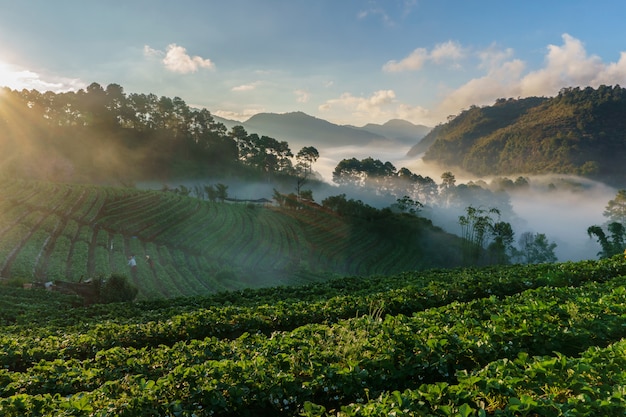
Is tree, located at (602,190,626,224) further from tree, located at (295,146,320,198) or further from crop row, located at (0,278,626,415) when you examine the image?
crop row, located at (0,278,626,415)

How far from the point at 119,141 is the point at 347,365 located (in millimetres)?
68325

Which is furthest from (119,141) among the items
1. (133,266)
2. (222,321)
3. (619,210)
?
(619,210)

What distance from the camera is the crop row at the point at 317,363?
4527 millimetres

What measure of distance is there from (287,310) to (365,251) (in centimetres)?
3741

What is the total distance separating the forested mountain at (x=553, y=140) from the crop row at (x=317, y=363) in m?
130

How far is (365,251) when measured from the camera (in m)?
45.9

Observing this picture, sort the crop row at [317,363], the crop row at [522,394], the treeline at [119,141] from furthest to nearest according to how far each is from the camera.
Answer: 1. the treeline at [119,141]
2. the crop row at [317,363]
3. the crop row at [522,394]

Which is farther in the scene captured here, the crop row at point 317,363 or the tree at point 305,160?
the tree at point 305,160

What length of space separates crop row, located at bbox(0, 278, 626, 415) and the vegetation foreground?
0.06ft

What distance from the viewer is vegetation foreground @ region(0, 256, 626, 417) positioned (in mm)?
3828

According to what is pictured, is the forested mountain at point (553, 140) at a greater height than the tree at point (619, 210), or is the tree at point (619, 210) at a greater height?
the forested mountain at point (553, 140)

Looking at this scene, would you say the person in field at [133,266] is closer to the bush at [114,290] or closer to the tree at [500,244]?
the bush at [114,290]

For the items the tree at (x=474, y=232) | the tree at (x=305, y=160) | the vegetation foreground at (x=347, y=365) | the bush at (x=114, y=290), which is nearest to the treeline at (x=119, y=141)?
the tree at (x=305, y=160)

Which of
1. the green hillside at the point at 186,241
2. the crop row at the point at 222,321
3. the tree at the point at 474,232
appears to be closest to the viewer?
the crop row at the point at 222,321
